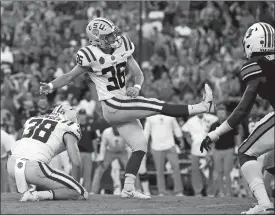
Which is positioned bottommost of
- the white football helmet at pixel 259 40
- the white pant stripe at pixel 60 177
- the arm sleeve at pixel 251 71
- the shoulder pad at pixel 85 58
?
the white pant stripe at pixel 60 177

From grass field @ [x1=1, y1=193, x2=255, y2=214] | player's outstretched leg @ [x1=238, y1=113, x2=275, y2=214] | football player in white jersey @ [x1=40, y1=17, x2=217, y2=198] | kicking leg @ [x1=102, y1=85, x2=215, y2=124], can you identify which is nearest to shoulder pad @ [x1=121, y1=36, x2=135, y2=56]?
football player in white jersey @ [x1=40, y1=17, x2=217, y2=198]

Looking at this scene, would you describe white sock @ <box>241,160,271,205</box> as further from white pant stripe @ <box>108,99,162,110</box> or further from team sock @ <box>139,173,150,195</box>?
team sock @ <box>139,173,150,195</box>

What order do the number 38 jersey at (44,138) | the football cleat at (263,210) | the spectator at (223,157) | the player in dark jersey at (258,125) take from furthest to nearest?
the spectator at (223,157) < the number 38 jersey at (44,138) < the player in dark jersey at (258,125) < the football cleat at (263,210)

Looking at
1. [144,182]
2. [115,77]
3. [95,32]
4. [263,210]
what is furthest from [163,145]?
[263,210]

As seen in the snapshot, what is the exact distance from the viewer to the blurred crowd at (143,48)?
1867cm

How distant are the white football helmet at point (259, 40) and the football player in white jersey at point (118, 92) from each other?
1.49 meters

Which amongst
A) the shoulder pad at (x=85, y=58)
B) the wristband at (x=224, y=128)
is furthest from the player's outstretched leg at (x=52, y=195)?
the wristband at (x=224, y=128)

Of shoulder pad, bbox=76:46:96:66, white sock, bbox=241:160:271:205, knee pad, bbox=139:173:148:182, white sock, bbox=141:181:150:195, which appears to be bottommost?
white sock, bbox=141:181:150:195

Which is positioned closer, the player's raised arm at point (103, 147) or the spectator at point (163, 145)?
the spectator at point (163, 145)

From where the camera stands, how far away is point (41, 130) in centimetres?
1016

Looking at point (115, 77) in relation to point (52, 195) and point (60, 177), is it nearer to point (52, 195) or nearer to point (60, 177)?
point (60, 177)

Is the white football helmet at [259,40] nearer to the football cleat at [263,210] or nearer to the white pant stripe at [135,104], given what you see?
the football cleat at [263,210]

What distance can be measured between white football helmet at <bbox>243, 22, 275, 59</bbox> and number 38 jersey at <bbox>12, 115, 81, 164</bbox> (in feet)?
7.78

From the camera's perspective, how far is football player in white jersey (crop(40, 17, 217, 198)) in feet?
34.1
